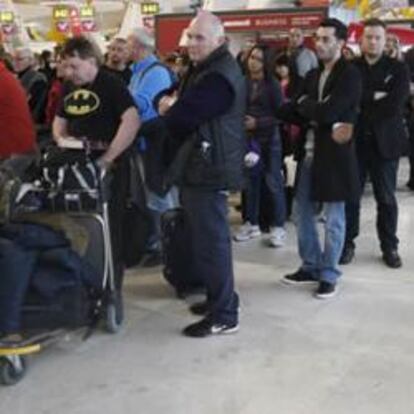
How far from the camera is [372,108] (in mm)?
4598

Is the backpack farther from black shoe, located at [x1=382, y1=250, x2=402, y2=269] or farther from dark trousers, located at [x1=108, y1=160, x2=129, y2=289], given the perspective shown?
black shoe, located at [x1=382, y1=250, x2=402, y2=269]

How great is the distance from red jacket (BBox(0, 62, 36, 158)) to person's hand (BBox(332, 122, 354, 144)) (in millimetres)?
1594

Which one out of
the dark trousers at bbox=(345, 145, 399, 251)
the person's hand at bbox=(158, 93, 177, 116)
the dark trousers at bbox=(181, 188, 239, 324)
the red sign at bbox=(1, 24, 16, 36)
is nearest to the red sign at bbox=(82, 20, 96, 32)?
the red sign at bbox=(1, 24, 16, 36)

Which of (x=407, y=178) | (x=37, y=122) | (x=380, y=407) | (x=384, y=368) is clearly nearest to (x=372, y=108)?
(x=384, y=368)

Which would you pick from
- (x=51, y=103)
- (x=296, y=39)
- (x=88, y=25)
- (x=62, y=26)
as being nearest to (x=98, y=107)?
(x=51, y=103)

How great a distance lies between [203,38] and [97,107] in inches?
22.9

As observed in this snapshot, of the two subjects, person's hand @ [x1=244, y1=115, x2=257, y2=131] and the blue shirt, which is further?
person's hand @ [x1=244, y1=115, x2=257, y2=131]

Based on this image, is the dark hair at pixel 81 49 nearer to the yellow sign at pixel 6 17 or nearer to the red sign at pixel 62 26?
the yellow sign at pixel 6 17

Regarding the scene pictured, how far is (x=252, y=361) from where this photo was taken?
10.9 ft

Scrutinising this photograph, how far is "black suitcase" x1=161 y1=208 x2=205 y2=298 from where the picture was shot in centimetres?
408

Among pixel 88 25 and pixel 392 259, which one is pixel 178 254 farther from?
pixel 88 25

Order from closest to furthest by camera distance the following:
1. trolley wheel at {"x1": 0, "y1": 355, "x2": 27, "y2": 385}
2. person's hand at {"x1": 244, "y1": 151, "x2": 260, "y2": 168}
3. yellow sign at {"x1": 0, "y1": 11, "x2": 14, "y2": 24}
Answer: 1. trolley wheel at {"x1": 0, "y1": 355, "x2": 27, "y2": 385}
2. person's hand at {"x1": 244, "y1": 151, "x2": 260, "y2": 168}
3. yellow sign at {"x1": 0, "y1": 11, "x2": 14, "y2": 24}

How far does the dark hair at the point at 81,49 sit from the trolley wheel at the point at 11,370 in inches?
53.9

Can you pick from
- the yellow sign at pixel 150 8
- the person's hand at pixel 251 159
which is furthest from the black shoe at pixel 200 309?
the yellow sign at pixel 150 8
